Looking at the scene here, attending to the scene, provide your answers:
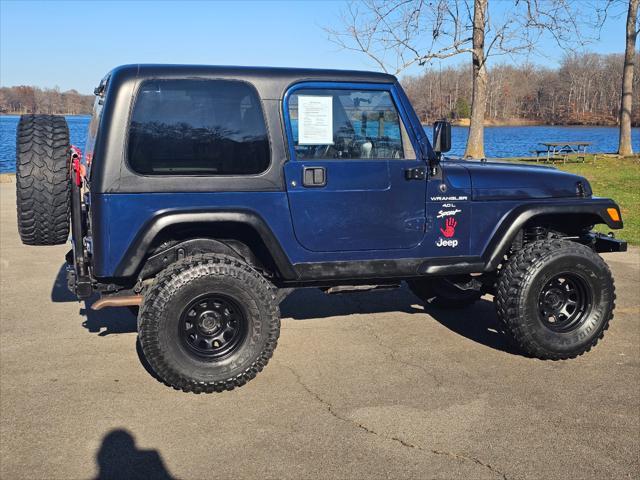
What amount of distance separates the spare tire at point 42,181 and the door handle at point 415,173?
233 cm

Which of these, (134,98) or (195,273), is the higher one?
(134,98)

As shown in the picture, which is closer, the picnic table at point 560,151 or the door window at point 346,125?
the door window at point 346,125

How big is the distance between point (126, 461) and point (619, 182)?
14.9 meters

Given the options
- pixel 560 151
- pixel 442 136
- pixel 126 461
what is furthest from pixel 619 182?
→ pixel 126 461

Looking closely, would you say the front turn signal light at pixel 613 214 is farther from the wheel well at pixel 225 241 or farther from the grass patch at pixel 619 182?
the grass patch at pixel 619 182

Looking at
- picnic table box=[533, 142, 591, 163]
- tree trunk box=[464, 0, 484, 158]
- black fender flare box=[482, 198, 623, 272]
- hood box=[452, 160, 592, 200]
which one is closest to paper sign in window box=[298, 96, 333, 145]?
hood box=[452, 160, 592, 200]

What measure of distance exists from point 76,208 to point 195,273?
3.03 feet

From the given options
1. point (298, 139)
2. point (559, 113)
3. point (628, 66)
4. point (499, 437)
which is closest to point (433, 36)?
point (628, 66)

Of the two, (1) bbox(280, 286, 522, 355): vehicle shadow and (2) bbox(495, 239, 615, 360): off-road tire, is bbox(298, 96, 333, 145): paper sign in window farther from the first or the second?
(1) bbox(280, 286, 522, 355): vehicle shadow

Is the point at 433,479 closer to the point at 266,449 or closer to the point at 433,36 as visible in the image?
the point at 266,449

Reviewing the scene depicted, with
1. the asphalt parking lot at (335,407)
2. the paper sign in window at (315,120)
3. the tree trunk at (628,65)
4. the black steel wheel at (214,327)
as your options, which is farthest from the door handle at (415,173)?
the tree trunk at (628,65)

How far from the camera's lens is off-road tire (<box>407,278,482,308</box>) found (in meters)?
6.06

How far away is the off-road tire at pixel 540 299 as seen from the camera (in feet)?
15.8

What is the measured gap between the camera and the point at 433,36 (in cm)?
1625
